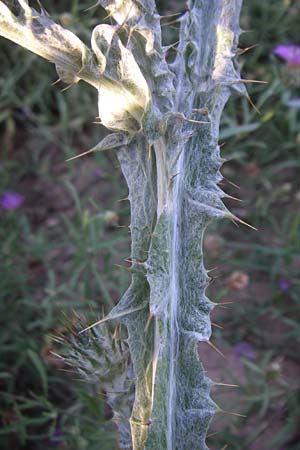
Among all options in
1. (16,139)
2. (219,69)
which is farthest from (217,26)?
(16,139)

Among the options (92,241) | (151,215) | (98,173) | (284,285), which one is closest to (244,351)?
(284,285)

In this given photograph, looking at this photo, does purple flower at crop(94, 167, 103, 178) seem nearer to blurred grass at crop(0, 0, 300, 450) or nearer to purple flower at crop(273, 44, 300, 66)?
blurred grass at crop(0, 0, 300, 450)

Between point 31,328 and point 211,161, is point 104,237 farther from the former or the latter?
point 211,161

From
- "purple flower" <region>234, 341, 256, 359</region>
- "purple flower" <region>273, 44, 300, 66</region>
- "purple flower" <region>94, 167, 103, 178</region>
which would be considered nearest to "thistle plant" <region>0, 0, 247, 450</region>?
"purple flower" <region>234, 341, 256, 359</region>

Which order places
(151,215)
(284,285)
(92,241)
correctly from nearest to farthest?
(151,215), (92,241), (284,285)

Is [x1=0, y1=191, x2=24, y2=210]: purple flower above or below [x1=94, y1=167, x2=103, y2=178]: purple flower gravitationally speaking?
below

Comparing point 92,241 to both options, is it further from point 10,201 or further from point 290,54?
point 290,54

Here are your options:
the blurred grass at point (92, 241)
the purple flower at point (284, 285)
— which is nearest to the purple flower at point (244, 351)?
the blurred grass at point (92, 241)

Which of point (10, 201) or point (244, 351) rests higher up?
point (10, 201)
